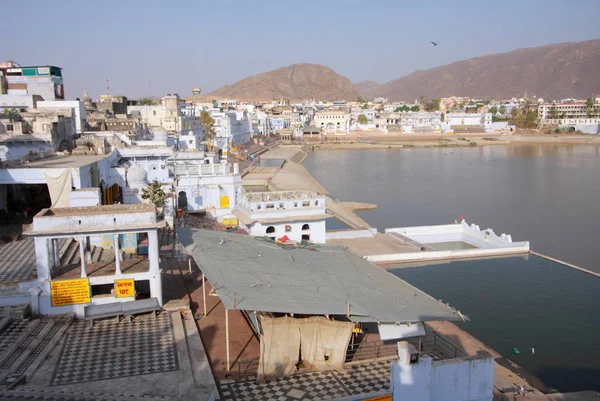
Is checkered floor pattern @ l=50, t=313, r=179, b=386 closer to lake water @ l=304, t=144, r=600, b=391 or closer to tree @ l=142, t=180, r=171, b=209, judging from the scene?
tree @ l=142, t=180, r=171, b=209

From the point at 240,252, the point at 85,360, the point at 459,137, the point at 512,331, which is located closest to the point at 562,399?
the point at 512,331

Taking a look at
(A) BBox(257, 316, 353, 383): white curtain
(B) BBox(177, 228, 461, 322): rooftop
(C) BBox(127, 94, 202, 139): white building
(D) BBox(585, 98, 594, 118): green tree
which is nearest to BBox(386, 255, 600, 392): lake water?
(B) BBox(177, 228, 461, 322): rooftop

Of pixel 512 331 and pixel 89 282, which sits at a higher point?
pixel 89 282

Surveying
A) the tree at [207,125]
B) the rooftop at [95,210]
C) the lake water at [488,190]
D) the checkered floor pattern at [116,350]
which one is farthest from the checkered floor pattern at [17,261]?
the tree at [207,125]

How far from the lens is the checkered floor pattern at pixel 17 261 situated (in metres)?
8.64

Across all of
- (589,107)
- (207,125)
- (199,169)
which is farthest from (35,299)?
(589,107)

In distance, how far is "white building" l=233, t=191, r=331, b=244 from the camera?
47.8 feet

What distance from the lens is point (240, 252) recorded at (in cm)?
855

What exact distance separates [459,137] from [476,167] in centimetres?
3209

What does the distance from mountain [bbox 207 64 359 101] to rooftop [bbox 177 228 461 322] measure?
531 feet

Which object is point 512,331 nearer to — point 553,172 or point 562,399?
point 562,399

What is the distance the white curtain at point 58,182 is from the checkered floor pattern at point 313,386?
7.96m

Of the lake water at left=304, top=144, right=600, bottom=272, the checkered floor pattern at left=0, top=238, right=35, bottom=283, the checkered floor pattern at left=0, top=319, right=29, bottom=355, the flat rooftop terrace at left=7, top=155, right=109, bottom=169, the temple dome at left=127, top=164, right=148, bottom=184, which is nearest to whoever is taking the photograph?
the checkered floor pattern at left=0, top=319, right=29, bottom=355

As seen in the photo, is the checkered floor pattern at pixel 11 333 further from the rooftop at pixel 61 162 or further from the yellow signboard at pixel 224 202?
the yellow signboard at pixel 224 202
